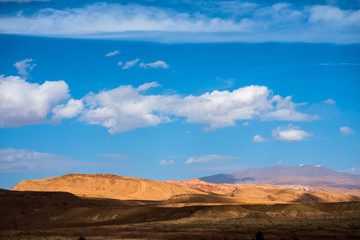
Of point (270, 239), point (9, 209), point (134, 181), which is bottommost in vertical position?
point (270, 239)

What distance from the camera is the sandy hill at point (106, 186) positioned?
153 m

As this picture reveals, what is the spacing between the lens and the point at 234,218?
72.6 meters

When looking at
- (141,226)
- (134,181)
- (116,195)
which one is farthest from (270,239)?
(134,181)

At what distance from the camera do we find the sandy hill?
153250mm

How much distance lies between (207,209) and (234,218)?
24.2ft

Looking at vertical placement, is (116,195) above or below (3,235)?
above

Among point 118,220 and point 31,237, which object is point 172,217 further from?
point 31,237

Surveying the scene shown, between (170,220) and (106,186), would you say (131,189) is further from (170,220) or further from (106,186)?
(170,220)

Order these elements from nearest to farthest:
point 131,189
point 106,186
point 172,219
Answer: point 172,219
point 106,186
point 131,189

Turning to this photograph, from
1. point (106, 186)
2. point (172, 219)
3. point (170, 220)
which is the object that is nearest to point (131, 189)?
point (106, 186)

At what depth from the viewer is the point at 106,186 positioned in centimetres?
15812

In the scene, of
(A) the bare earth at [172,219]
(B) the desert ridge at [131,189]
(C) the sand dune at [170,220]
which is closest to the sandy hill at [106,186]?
(B) the desert ridge at [131,189]

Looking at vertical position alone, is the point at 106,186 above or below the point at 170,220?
above

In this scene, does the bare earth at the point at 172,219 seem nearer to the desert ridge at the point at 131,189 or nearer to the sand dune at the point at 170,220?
the sand dune at the point at 170,220
